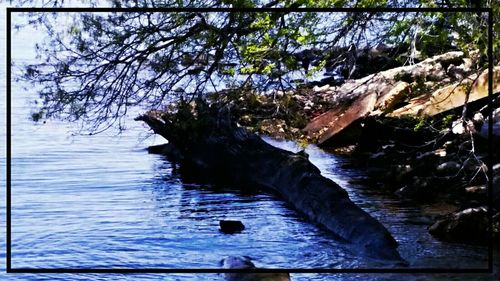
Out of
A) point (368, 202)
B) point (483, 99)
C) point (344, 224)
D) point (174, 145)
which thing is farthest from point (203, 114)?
point (483, 99)

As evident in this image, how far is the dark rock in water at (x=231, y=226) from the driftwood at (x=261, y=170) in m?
0.47

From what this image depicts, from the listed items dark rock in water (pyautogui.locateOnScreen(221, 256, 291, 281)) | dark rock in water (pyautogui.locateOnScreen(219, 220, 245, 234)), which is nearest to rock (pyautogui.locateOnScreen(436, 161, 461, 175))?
dark rock in water (pyautogui.locateOnScreen(219, 220, 245, 234))

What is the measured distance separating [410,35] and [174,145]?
1822 millimetres

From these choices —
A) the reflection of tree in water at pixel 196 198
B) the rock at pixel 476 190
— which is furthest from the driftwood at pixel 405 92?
the reflection of tree in water at pixel 196 198

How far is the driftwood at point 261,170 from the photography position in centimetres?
508

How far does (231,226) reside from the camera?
214 inches

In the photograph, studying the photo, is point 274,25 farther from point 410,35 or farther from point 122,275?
point 122,275

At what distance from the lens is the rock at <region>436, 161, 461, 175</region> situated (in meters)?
6.53

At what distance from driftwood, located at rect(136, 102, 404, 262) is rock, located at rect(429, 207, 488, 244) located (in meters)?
0.35

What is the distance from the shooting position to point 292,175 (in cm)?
632

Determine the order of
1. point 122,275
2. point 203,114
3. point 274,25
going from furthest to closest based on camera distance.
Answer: point 203,114 → point 274,25 → point 122,275

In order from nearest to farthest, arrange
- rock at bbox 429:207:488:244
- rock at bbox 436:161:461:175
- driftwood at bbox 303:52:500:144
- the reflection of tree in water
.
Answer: rock at bbox 429:207:488:244 → driftwood at bbox 303:52:500:144 → the reflection of tree in water → rock at bbox 436:161:461:175

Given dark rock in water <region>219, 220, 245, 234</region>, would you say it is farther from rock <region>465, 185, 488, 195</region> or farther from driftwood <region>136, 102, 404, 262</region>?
rock <region>465, 185, 488, 195</region>

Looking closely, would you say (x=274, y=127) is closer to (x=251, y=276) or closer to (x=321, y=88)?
(x=321, y=88)
